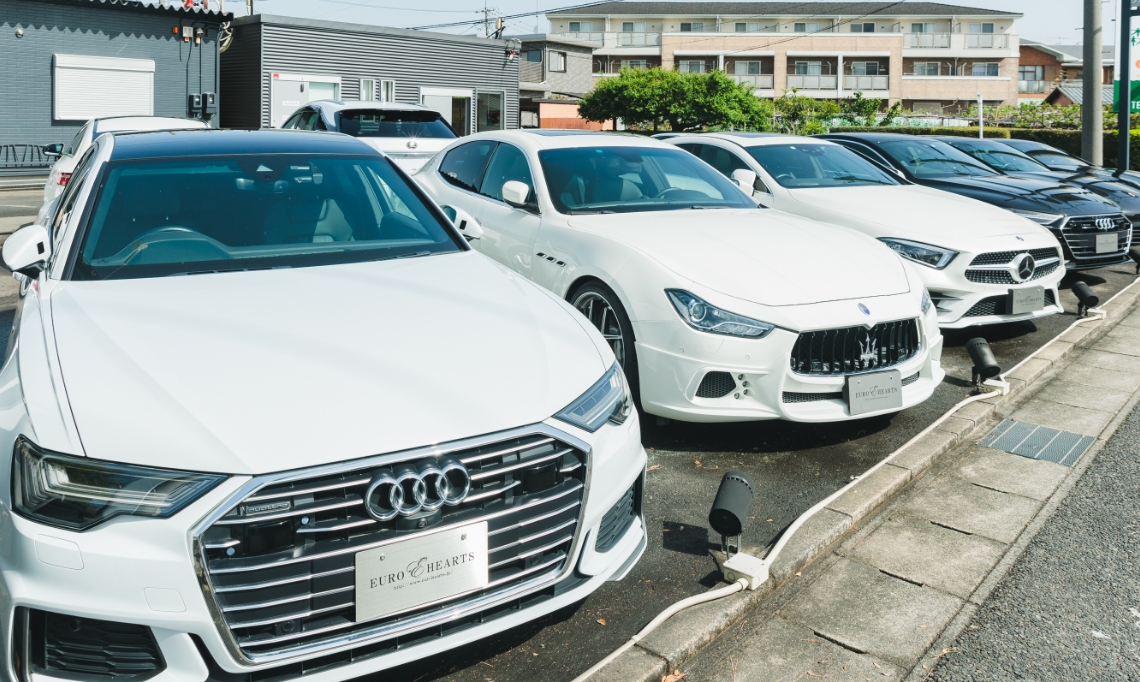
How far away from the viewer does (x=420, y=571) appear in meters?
2.22

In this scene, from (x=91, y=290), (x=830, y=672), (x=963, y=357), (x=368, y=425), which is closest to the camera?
(x=368, y=425)

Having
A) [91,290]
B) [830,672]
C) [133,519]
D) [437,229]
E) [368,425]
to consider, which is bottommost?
[830,672]

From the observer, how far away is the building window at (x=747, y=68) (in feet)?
206

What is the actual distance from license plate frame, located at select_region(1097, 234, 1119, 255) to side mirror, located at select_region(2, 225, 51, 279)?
26.9ft

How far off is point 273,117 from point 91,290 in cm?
2360

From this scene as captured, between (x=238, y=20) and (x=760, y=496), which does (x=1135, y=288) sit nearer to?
(x=760, y=496)

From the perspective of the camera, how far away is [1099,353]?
676 cm

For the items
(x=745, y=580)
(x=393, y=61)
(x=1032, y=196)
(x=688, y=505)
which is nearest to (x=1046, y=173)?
(x=1032, y=196)

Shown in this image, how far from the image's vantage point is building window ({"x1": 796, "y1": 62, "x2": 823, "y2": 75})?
61625 millimetres

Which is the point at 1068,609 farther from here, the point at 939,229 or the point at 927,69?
the point at 927,69

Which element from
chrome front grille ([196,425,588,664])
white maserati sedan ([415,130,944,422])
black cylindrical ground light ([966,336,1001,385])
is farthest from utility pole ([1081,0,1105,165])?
chrome front grille ([196,425,588,664])

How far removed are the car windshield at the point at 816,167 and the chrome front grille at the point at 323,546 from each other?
19.0 feet

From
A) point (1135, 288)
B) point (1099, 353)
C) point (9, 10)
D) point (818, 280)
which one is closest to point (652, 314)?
point (818, 280)

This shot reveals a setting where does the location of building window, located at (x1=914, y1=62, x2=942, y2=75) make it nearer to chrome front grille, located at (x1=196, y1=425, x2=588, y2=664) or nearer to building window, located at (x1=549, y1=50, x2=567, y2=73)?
building window, located at (x1=549, y1=50, x2=567, y2=73)
